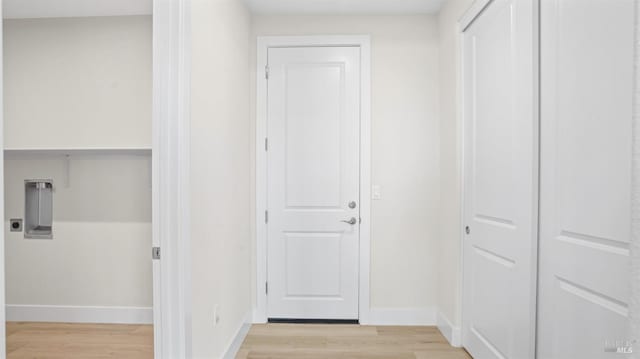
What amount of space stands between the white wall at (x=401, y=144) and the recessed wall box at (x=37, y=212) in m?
1.83

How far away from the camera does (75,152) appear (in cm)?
304

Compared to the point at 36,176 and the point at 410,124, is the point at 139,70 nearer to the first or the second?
the point at 36,176

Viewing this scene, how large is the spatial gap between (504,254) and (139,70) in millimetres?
3061

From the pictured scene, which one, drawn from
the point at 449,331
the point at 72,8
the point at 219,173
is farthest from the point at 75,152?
the point at 449,331

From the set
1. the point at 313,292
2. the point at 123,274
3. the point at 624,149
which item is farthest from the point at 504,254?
the point at 123,274

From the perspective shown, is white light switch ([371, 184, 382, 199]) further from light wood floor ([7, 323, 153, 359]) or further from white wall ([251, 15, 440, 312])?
light wood floor ([7, 323, 153, 359])

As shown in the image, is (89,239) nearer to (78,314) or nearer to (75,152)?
(78,314)

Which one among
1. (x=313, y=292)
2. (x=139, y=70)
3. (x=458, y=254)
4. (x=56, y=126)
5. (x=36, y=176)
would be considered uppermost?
(x=139, y=70)

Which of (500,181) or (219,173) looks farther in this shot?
(219,173)

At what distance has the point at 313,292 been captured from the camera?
320 cm

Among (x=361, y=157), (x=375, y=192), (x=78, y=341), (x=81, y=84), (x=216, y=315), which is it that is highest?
(x=81, y=84)

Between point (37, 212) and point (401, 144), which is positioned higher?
point (401, 144)

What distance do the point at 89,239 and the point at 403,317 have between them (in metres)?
2.71

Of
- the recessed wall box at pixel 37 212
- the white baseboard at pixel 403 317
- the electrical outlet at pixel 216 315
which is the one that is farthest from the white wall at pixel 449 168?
the recessed wall box at pixel 37 212
